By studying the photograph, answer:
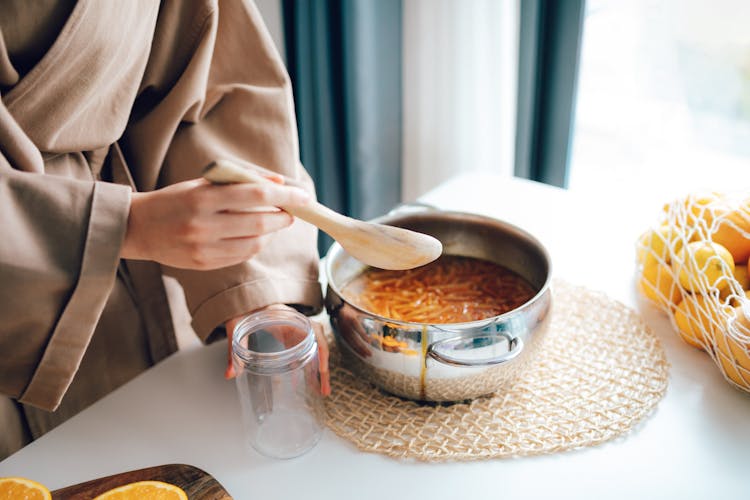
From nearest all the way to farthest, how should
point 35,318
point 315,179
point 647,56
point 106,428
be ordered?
point 35,318 → point 106,428 → point 647,56 → point 315,179

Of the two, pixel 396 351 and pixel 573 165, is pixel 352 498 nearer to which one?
pixel 396 351

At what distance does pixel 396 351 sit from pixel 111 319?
0.40 metres

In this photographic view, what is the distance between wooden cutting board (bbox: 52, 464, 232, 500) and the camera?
64 centimetres

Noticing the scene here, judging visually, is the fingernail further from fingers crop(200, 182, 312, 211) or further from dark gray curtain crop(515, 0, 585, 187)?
dark gray curtain crop(515, 0, 585, 187)

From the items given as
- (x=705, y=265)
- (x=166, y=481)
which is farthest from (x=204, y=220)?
(x=705, y=265)

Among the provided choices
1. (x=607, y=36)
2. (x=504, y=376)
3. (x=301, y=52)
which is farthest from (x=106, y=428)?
(x=607, y=36)

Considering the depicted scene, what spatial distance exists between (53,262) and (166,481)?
24cm

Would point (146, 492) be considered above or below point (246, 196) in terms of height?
below

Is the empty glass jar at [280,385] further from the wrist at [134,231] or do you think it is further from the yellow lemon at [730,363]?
the yellow lemon at [730,363]

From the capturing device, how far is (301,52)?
169 cm

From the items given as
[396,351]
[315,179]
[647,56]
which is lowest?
[315,179]

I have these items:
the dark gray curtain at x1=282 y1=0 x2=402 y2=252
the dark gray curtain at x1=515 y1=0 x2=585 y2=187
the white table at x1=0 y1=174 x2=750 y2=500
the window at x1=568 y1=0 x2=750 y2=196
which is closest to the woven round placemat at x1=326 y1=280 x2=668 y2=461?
the white table at x1=0 y1=174 x2=750 y2=500

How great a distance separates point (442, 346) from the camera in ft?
2.21

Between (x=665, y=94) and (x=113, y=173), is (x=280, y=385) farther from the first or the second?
(x=665, y=94)
